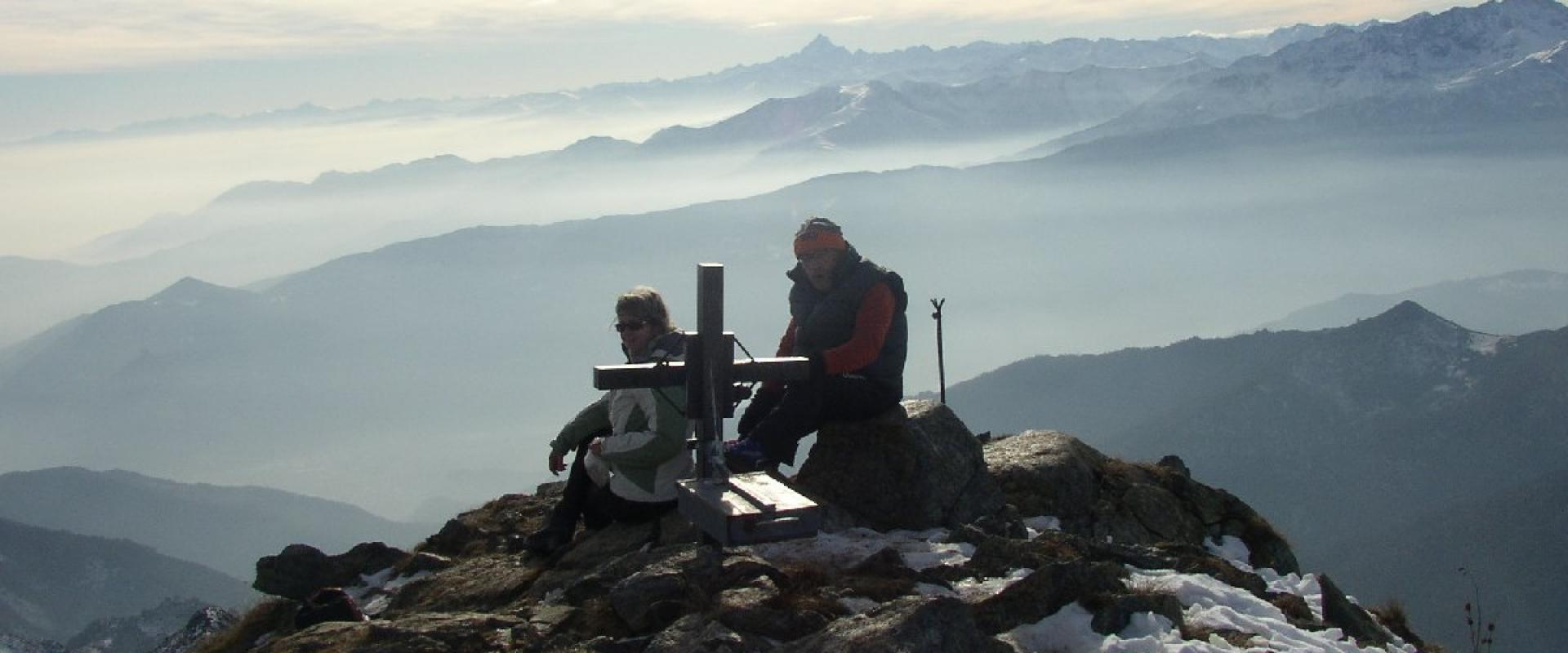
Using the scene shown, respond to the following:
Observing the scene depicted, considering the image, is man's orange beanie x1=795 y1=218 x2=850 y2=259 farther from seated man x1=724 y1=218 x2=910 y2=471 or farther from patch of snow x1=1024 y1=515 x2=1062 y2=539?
patch of snow x1=1024 y1=515 x2=1062 y2=539

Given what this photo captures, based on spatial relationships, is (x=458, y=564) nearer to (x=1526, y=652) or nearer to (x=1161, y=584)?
(x=1161, y=584)

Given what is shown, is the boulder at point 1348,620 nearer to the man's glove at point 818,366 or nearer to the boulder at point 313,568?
the man's glove at point 818,366

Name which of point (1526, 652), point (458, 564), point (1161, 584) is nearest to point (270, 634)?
point (458, 564)

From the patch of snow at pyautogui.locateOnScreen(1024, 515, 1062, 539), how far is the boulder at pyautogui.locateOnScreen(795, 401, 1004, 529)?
0.35m

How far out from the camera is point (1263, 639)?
8086 mm

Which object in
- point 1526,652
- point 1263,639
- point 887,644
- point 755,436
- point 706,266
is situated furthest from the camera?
point 1526,652

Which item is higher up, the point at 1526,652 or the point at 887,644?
the point at 887,644

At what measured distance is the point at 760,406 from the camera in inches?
493

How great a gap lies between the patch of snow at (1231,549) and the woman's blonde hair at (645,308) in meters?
6.33

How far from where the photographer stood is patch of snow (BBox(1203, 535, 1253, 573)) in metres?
12.9

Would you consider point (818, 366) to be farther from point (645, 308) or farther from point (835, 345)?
point (645, 308)

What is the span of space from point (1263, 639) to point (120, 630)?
218m

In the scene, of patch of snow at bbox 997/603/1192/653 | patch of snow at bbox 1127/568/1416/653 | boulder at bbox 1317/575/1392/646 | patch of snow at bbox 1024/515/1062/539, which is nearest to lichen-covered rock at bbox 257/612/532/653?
patch of snow at bbox 997/603/1192/653

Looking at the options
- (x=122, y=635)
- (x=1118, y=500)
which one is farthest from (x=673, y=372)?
(x=122, y=635)
